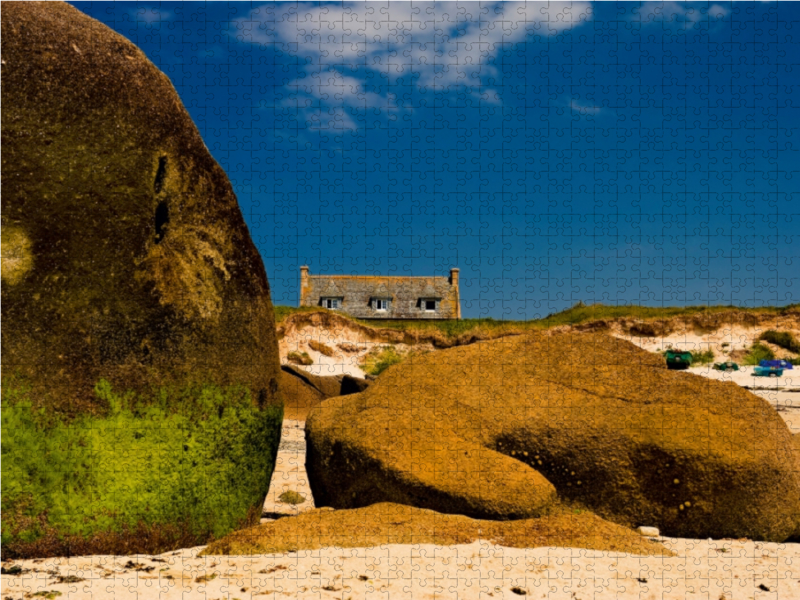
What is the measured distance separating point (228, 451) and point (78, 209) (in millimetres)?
2081

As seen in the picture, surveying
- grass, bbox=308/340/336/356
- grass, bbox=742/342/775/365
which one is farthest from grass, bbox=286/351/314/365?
grass, bbox=742/342/775/365

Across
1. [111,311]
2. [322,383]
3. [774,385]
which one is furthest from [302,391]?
[774,385]

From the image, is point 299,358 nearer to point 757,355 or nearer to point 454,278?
point 757,355

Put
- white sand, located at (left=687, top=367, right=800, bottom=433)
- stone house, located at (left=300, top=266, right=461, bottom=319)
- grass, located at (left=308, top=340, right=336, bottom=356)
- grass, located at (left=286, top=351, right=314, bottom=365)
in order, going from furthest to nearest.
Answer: stone house, located at (left=300, top=266, right=461, bottom=319), grass, located at (left=308, top=340, right=336, bottom=356), grass, located at (left=286, top=351, right=314, bottom=365), white sand, located at (left=687, top=367, right=800, bottom=433)

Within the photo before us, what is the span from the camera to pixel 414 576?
4.95 meters

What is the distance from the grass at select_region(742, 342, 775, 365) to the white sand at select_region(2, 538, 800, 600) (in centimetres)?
2959

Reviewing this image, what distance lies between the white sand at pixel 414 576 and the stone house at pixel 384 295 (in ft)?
146

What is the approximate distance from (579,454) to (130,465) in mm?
3604

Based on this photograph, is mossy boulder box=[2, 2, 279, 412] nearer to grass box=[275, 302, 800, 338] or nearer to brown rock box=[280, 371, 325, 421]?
brown rock box=[280, 371, 325, 421]

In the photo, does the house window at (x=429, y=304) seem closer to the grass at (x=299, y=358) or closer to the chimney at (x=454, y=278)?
the chimney at (x=454, y=278)

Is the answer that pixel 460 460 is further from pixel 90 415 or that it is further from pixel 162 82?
pixel 162 82

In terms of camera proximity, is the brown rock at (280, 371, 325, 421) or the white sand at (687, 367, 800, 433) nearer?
the brown rock at (280, 371, 325, 421)

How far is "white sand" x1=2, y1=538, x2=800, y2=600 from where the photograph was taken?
4660mm

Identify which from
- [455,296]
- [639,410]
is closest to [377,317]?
[455,296]
